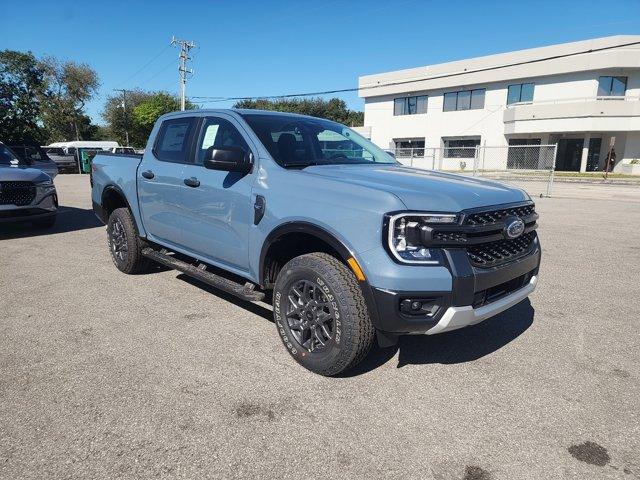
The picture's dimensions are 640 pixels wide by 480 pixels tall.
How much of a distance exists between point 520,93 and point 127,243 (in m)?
35.9

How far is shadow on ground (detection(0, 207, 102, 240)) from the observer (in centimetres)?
849

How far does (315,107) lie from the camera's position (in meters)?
73.7

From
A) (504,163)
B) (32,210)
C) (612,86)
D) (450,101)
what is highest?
(612,86)

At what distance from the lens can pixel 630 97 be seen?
29.9m

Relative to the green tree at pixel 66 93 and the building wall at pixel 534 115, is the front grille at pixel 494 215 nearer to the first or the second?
the building wall at pixel 534 115

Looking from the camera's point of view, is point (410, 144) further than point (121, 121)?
No

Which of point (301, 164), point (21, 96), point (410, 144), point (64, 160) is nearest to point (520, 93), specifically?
point (410, 144)

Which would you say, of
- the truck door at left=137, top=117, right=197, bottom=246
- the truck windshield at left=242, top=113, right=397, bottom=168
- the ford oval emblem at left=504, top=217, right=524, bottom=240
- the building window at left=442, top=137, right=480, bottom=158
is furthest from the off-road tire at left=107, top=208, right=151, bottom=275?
the building window at left=442, top=137, right=480, bottom=158

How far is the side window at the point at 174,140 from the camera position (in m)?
4.49

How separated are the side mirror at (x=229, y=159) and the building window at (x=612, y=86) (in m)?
35.7

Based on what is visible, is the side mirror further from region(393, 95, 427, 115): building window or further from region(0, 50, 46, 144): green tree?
region(0, 50, 46, 144): green tree

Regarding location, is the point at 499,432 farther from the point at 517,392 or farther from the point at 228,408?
the point at 228,408

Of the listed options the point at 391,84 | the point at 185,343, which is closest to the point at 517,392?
the point at 185,343

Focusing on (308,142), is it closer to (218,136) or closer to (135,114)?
(218,136)
